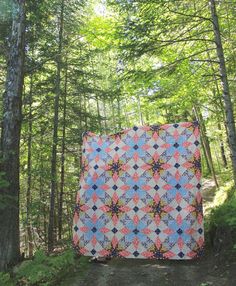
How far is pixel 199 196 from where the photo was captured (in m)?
6.53

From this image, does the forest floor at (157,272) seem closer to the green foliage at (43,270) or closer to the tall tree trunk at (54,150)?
the green foliage at (43,270)

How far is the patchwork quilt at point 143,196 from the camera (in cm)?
650

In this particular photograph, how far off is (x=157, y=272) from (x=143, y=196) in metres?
1.51

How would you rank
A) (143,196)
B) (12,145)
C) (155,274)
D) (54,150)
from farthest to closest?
(54,150) < (12,145) < (143,196) < (155,274)

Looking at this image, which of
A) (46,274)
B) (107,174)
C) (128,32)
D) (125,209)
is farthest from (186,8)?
(46,274)

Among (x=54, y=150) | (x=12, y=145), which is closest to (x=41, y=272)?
(x=12, y=145)

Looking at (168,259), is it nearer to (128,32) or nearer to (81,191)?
(81,191)

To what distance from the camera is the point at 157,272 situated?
6.01 m

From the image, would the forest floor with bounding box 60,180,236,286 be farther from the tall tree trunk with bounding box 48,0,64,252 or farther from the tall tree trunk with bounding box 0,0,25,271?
the tall tree trunk with bounding box 48,0,64,252

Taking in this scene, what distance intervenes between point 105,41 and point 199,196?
20.4ft

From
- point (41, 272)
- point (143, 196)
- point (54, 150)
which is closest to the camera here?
point (41, 272)

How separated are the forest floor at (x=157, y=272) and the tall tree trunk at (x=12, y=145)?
1.50m

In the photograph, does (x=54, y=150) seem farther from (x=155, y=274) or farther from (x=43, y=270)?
(x=155, y=274)

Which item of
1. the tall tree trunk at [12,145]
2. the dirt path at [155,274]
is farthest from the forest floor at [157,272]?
the tall tree trunk at [12,145]
